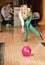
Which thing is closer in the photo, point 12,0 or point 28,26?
point 28,26

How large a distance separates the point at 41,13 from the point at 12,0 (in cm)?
92

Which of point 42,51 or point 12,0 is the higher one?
point 12,0

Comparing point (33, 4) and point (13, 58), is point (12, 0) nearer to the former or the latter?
point (33, 4)

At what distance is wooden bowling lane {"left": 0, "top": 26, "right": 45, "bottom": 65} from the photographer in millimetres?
3078

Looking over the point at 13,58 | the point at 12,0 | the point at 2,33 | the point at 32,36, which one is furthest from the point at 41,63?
the point at 12,0

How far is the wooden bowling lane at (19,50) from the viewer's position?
3.08 metres

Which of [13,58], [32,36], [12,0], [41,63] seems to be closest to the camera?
[41,63]

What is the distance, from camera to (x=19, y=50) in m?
3.63

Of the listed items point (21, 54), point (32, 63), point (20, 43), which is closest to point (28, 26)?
point (20, 43)

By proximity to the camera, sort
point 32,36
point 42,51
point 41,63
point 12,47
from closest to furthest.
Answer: point 41,63
point 42,51
point 12,47
point 32,36

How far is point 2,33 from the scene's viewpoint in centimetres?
502

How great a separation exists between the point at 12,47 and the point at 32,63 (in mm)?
886

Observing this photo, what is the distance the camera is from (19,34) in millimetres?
4945

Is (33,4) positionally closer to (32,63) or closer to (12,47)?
(12,47)
